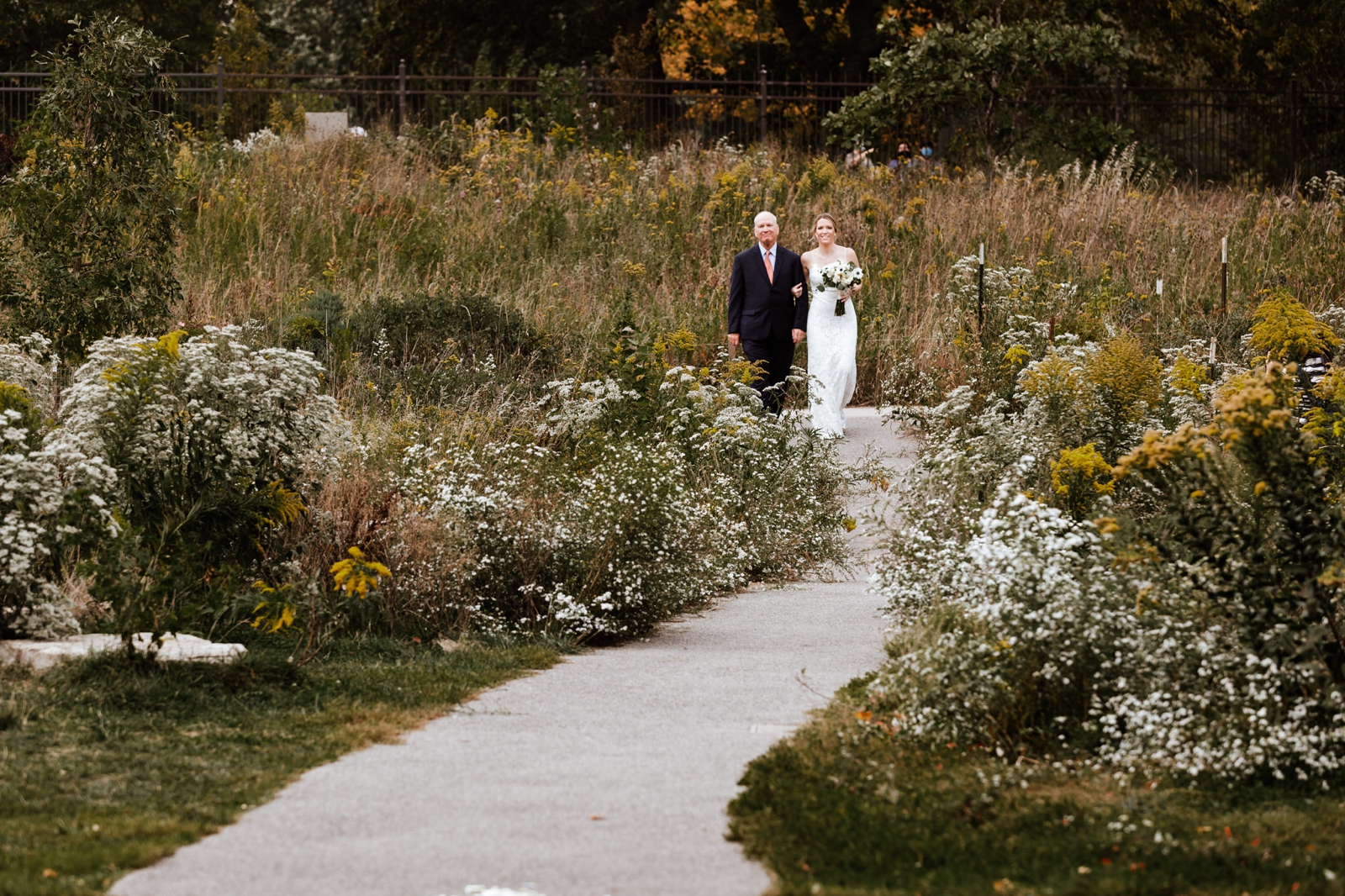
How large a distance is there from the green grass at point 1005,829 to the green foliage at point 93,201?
6348 mm

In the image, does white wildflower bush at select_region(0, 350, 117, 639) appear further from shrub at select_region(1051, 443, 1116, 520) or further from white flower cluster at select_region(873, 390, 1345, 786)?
shrub at select_region(1051, 443, 1116, 520)

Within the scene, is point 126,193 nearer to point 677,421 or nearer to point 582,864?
point 677,421

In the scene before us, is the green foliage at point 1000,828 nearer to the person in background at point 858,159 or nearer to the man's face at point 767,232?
the man's face at point 767,232

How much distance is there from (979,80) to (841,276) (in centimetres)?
953

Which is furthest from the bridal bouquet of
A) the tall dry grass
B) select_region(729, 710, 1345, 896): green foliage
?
select_region(729, 710, 1345, 896): green foliage

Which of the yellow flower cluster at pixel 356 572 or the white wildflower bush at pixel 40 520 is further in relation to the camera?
the yellow flower cluster at pixel 356 572

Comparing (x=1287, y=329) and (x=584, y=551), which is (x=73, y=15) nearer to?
(x=584, y=551)

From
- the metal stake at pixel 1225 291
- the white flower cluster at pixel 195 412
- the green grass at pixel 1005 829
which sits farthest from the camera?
the metal stake at pixel 1225 291

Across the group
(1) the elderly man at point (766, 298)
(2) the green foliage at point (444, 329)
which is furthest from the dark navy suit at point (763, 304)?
(2) the green foliage at point (444, 329)

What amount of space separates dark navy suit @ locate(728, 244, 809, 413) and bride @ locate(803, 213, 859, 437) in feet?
0.95

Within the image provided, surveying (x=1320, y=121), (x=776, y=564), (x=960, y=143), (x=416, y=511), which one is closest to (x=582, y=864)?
(x=416, y=511)

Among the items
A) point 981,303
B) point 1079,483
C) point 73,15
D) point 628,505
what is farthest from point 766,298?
point 73,15

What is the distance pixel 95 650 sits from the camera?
628cm

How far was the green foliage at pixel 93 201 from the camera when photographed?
9.77 metres
